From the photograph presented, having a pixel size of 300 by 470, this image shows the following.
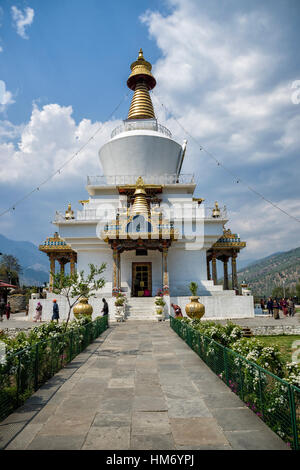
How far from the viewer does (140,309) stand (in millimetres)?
21516

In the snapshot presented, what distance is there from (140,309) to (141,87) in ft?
84.1

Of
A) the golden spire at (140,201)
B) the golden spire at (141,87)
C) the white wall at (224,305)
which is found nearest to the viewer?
the white wall at (224,305)

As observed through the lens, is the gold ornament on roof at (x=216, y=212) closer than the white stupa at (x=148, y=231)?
No

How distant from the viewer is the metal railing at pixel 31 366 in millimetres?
5528

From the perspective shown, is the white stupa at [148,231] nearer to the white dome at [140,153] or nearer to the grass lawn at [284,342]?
the white dome at [140,153]

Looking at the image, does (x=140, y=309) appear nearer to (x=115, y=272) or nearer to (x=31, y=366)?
(x=115, y=272)

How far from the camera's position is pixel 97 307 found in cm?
2161

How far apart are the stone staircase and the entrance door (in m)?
3.08

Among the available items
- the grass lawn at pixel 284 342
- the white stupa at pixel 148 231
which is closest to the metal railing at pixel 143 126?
the white stupa at pixel 148 231

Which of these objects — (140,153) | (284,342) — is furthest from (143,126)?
(284,342)

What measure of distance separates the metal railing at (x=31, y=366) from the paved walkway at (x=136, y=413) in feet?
0.69

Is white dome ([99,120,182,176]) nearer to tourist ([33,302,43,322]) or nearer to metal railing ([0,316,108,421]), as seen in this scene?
tourist ([33,302,43,322])

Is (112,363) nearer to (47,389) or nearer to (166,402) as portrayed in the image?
(47,389)

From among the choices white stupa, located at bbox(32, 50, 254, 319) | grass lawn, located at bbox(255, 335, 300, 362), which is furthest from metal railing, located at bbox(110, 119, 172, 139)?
grass lawn, located at bbox(255, 335, 300, 362)
